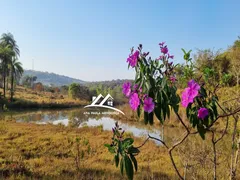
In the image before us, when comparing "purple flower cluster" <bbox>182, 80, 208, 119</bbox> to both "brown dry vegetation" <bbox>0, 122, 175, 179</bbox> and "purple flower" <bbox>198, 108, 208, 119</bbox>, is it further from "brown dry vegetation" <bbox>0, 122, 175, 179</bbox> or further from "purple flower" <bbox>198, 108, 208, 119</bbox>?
"brown dry vegetation" <bbox>0, 122, 175, 179</bbox>

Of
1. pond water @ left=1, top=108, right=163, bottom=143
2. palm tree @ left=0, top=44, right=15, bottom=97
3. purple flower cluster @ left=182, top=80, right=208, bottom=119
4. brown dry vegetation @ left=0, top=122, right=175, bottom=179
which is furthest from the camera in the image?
palm tree @ left=0, top=44, right=15, bottom=97

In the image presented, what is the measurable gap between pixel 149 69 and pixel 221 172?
266cm

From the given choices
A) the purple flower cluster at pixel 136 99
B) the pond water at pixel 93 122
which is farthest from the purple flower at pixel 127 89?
the pond water at pixel 93 122

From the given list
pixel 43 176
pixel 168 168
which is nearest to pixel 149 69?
pixel 43 176

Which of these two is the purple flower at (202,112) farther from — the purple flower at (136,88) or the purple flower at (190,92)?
the purple flower at (136,88)

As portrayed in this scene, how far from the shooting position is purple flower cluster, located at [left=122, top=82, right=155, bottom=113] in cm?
94

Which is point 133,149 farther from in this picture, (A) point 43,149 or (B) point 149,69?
(A) point 43,149

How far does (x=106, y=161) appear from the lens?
4988 mm

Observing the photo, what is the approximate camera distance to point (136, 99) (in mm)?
973

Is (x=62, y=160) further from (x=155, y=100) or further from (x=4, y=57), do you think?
(x=4, y=57)

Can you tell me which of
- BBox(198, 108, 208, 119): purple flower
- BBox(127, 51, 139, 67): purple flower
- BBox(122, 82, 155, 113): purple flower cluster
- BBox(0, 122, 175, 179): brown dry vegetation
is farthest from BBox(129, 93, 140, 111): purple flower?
BBox(0, 122, 175, 179): brown dry vegetation

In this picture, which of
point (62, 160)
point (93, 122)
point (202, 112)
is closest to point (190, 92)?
point (202, 112)

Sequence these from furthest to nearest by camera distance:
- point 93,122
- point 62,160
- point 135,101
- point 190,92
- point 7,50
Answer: point 7,50
point 93,122
point 62,160
point 135,101
point 190,92

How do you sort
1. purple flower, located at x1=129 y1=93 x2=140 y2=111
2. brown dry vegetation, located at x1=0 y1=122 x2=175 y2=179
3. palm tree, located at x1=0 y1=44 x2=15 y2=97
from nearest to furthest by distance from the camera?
purple flower, located at x1=129 y1=93 x2=140 y2=111, brown dry vegetation, located at x1=0 y1=122 x2=175 y2=179, palm tree, located at x1=0 y1=44 x2=15 y2=97
